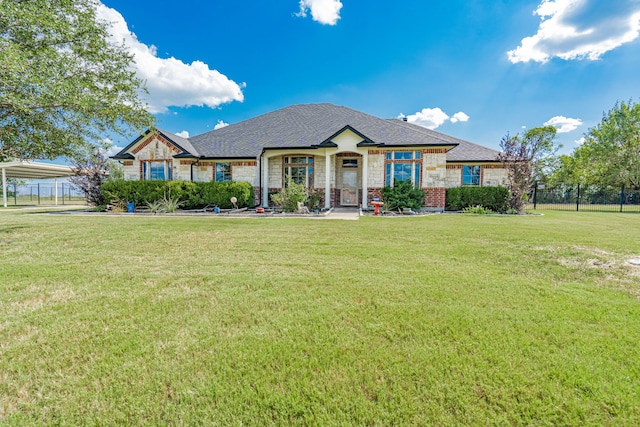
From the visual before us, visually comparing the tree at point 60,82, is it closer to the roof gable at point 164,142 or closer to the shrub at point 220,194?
the shrub at point 220,194

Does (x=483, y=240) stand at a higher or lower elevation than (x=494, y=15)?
lower

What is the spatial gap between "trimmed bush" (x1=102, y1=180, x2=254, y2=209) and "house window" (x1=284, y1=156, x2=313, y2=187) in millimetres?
3331

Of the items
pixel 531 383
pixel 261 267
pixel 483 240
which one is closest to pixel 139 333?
pixel 261 267

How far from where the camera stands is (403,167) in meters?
15.5

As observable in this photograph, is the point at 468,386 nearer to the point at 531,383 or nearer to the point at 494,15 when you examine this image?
the point at 531,383

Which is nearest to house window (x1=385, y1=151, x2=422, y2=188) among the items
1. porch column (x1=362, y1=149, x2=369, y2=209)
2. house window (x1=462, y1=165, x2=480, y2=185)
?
porch column (x1=362, y1=149, x2=369, y2=209)

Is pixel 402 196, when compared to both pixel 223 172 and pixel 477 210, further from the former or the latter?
pixel 223 172

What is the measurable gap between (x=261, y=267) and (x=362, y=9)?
52.5 ft

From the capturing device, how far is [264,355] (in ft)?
7.25

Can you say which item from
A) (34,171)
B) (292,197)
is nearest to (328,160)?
(292,197)

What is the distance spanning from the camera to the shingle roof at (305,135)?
52.7 feet

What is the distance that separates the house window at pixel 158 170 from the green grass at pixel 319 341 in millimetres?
13039

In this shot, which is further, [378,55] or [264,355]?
[378,55]

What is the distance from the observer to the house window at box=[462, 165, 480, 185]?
58.0 feet
